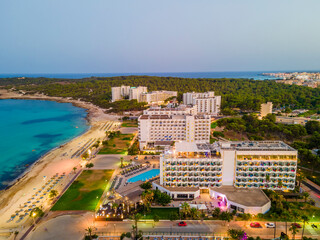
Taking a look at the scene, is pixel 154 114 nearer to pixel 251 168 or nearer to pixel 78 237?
pixel 251 168

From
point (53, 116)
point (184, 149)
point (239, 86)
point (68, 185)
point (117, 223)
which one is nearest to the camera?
point (117, 223)

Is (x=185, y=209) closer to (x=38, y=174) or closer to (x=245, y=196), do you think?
(x=245, y=196)

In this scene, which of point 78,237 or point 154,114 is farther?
point 154,114

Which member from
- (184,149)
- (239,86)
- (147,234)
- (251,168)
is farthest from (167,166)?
(239,86)

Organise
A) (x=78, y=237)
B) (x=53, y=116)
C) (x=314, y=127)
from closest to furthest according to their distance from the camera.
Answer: (x=78, y=237) → (x=314, y=127) → (x=53, y=116)

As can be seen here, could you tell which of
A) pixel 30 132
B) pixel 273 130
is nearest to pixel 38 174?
pixel 30 132

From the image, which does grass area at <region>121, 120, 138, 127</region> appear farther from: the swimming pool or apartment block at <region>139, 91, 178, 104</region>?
the swimming pool
